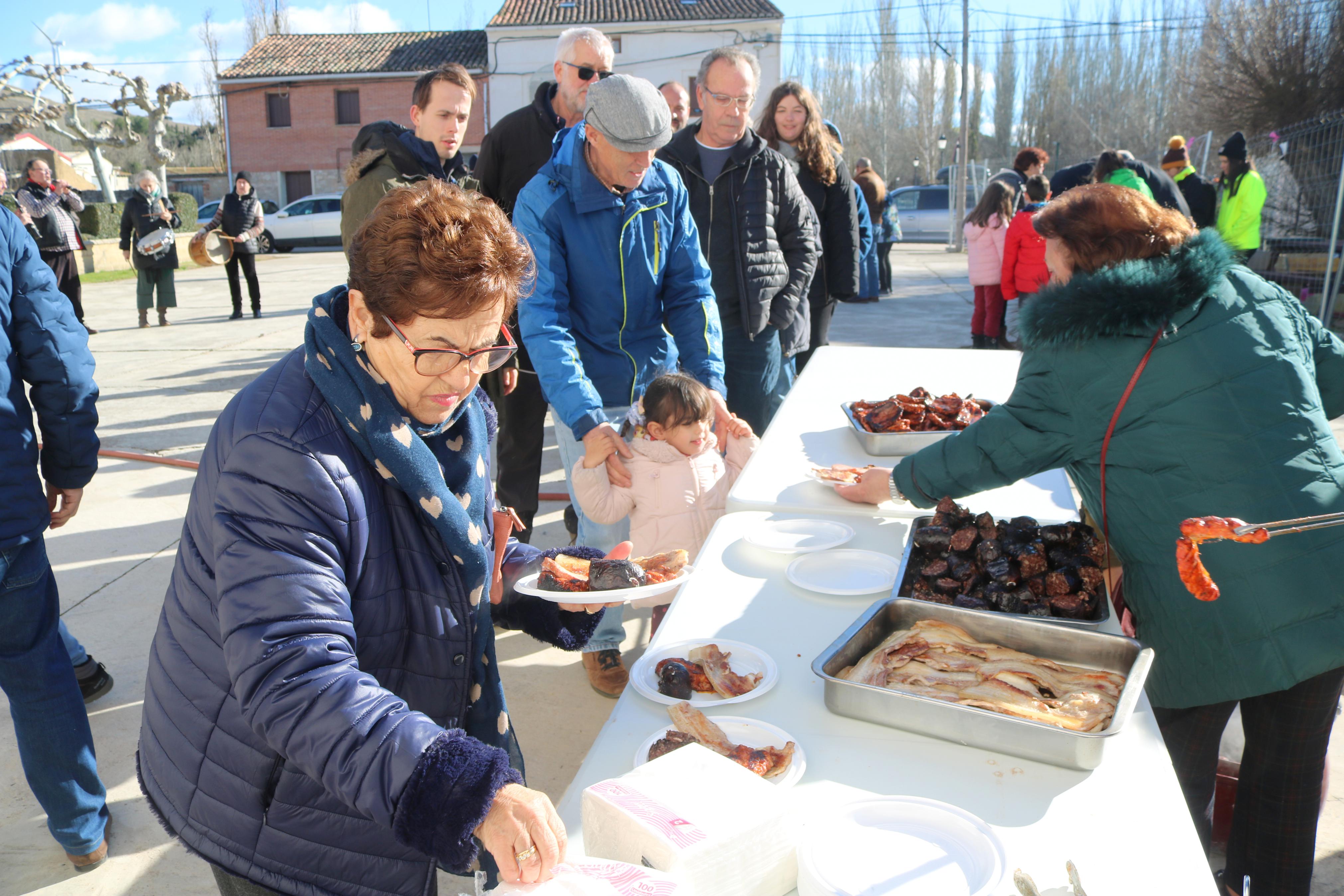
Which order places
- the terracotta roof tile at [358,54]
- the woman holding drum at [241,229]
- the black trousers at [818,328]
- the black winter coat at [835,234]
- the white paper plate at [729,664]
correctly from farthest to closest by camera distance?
the terracotta roof tile at [358,54], the woman holding drum at [241,229], the black trousers at [818,328], the black winter coat at [835,234], the white paper plate at [729,664]

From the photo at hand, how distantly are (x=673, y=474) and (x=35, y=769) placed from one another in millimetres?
1967

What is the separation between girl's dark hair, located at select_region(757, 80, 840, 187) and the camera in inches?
Result: 188

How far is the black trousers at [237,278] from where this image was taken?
1213cm

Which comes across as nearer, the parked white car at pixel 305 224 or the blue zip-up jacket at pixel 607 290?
the blue zip-up jacket at pixel 607 290

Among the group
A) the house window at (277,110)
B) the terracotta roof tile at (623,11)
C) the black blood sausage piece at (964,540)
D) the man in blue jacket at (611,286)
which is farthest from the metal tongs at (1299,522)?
the house window at (277,110)

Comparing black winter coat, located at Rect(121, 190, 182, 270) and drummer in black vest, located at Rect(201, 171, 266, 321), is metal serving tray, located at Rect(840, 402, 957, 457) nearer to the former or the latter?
drummer in black vest, located at Rect(201, 171, 266, 321)

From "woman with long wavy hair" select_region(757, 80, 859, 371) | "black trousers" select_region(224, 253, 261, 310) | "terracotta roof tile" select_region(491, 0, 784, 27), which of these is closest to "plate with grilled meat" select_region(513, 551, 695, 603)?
"woman with long wavy hair" select_region(757, 80, 859, 371)

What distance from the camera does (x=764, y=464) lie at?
3.05 m

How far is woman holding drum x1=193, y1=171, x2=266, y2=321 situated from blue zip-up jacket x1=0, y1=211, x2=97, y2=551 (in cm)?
944

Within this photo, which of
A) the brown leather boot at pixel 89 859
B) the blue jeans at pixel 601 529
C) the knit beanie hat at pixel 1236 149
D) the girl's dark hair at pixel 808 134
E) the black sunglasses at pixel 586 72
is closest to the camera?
the brown leather boot at pixel 89 859

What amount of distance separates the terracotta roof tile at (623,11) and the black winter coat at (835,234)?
2823 centimetres

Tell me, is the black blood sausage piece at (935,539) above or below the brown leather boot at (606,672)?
above

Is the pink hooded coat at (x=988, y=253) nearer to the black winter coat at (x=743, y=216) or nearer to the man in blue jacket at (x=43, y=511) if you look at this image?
the black winter coat at (x=743, y=216)

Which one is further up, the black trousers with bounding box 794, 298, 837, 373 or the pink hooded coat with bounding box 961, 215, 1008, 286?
the pink hooded coat with bounding box 961, 215, 1008, 286
